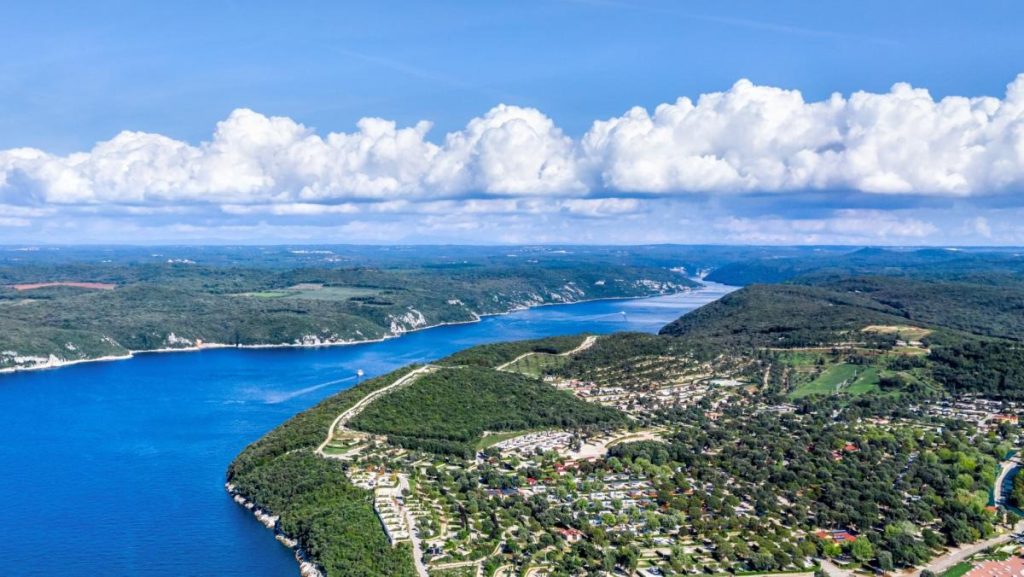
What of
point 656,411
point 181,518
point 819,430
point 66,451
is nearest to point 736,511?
point 819,430

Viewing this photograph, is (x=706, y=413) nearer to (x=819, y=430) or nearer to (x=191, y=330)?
(x=819, y=430)

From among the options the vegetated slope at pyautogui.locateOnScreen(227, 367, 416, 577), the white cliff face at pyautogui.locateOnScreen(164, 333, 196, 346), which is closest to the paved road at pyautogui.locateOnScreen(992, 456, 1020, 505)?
the vegetated slope at pyautogui.locateOnScreen(227, 367, 416, 577)

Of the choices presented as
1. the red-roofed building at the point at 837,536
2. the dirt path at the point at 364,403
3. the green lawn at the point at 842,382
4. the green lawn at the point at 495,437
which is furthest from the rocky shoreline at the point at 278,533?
the green lawn at the point at 842,382

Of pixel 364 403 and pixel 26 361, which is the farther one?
pixel 26 361

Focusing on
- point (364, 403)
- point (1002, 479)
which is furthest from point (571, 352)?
point (1002, 479)

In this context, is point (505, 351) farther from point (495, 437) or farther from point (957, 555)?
point (957, 555)

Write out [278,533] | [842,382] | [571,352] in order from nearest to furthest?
[278,533]
[842,382]
[571,352]

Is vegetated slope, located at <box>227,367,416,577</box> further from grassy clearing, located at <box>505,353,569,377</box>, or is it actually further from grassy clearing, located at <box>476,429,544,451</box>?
grassy clearing, located at <box>505,353,569,377</box>
